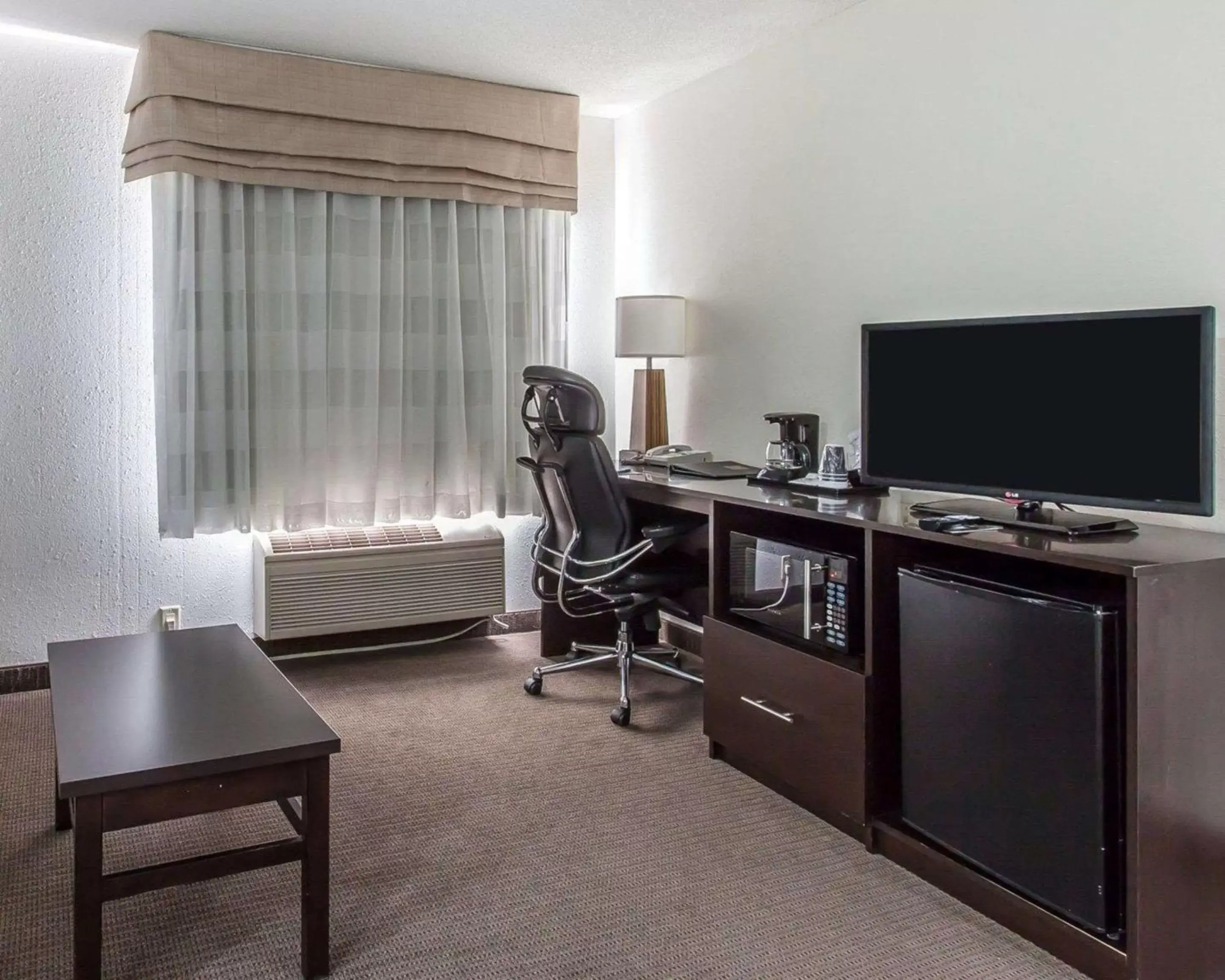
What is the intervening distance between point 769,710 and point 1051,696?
0.92 meters

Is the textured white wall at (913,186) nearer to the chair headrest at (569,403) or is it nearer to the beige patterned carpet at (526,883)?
the chair headrest at (569,403)

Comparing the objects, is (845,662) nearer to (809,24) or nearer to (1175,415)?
(1175,415)

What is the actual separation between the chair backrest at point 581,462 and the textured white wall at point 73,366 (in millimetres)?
1537

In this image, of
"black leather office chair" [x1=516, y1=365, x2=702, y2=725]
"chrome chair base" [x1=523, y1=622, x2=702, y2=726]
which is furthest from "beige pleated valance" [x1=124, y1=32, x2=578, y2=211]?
"chrome chair base" [x1=523, y1=622, x2=702, y2=726]

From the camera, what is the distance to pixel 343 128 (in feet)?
12.6

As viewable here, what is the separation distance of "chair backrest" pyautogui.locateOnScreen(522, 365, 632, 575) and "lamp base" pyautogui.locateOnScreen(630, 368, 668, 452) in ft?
2.37

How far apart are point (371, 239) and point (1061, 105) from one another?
2483 mm

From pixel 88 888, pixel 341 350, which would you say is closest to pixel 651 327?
pixel 341 350

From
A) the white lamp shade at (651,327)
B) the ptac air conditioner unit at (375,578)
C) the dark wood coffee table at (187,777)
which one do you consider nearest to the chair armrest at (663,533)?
the white lamp shade at (651,327)

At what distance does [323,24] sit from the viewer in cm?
347

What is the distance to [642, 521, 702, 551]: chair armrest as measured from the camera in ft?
10.6

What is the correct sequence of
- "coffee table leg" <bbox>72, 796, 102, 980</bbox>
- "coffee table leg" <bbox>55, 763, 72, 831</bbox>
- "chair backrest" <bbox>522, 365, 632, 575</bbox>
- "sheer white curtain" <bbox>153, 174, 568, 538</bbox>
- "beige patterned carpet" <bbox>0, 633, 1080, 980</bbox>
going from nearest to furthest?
"coffee table leg" <bbox>72, 796, 102, 980</bbox>, "beige patterned carpet" <bbox>0, 633, 1080, 980</bbox>, "coffee table leg" <bbox>55, 763, 72, 831</bbox>, "chair backrest" <bbox>522, 365, 632, 575</bbox>, "sheer white curtain" <bbox>153, 174, 568, 538</bbox>

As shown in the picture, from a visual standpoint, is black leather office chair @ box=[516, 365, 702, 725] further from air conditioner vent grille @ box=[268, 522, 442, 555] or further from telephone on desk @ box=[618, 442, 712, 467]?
air conditioner vent grille @ box=[268, 522, 442, 555]

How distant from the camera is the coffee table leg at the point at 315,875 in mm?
1858
